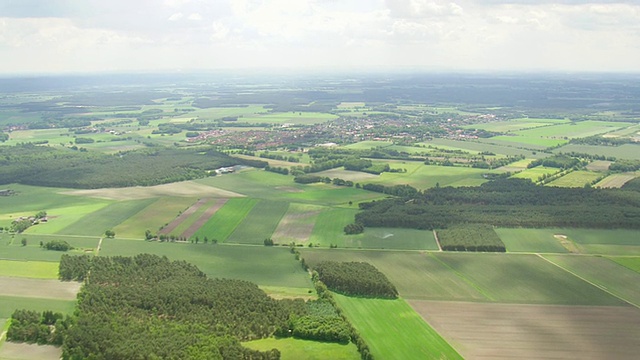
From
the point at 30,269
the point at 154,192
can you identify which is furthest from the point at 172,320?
the point at 154,192

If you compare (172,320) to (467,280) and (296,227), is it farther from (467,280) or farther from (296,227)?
(296,227)

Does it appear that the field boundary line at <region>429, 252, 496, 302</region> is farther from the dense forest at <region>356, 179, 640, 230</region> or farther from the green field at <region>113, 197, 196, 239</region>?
the green field at <region>113, 197, 196, 239</region>

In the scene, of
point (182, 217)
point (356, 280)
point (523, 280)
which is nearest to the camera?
point (356, 280)

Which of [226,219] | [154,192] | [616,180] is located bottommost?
[226,219]

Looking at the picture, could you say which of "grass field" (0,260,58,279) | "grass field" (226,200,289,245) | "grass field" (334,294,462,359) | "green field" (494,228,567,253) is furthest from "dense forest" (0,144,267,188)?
"grass field" (334,294,462,359)

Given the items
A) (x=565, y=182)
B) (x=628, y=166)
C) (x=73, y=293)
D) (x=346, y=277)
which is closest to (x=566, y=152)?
(x=628, y=166)
